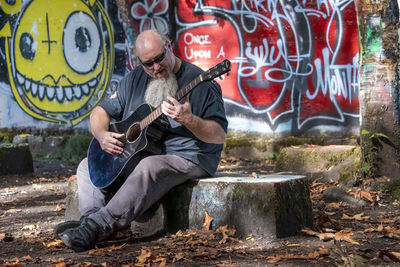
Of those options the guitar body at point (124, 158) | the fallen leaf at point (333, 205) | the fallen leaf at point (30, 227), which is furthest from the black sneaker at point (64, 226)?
Result: the fallen leaf at point (333, 205)

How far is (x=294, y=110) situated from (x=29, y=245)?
245 inches

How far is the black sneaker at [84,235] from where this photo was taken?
419 centimetres

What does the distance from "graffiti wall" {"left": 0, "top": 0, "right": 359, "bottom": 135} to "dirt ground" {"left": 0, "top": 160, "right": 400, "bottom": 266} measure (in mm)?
4126

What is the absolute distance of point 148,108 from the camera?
15.1ft

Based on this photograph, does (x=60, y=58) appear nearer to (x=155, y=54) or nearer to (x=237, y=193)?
(x=155, y=54)

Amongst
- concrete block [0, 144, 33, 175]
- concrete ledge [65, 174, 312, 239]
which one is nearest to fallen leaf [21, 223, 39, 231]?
concrete ledge [65, 174, 312, 239]

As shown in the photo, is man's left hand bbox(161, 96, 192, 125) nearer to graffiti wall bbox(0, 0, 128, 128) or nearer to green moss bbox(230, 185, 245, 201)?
green moss bbox(230, 185, 245, 201)

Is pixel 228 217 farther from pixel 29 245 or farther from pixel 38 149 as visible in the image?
pixel 38 149

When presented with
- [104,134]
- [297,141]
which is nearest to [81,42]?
[297,141]

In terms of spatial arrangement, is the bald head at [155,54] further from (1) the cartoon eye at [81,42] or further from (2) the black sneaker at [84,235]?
(1) the cartoon eye at [81,42]

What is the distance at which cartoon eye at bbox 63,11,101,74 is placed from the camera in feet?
39.0

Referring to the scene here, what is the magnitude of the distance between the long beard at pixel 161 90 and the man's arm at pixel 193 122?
162 mm

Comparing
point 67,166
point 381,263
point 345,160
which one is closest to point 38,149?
point 67,166

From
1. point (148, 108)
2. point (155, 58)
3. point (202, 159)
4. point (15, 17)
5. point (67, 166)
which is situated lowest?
point (67, 166)
